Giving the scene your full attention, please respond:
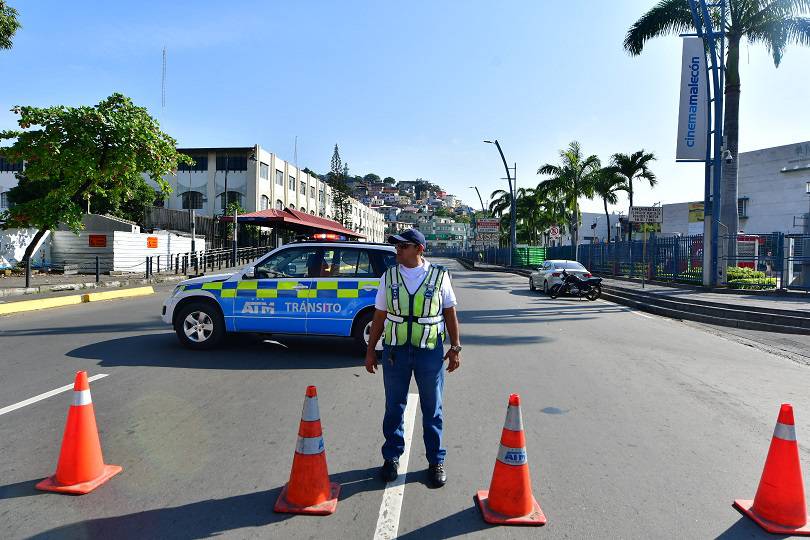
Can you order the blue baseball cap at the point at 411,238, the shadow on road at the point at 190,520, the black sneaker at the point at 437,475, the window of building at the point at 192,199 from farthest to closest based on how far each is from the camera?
the window of building at the point at 192,199 < the blue baseball cap at the point at 411,238 < the black sneaker at the point at 437,475 < the shadow on road at the point at 190,520

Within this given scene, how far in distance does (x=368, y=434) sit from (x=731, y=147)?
70.0ft

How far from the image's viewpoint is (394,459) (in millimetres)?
3920

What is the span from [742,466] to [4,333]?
442 inches

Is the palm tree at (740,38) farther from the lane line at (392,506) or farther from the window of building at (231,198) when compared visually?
the window of building at (231,198)

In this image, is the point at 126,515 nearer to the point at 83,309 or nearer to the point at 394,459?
the point at 394,459

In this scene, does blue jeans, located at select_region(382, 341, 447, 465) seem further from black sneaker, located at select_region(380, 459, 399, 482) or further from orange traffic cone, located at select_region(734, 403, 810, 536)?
orange traffic cone, located at select_region(734, 403, 810, 536)

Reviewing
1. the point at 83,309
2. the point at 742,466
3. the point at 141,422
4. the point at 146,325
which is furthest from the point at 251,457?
the point at 83,309

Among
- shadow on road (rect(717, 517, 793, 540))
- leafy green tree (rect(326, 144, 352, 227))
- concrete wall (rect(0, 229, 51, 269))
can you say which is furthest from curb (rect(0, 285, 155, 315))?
leafy green tree (rect(326, 144, 352, 227))

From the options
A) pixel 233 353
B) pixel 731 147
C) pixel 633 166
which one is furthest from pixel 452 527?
pixel 633 166

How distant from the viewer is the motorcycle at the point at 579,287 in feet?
62.2

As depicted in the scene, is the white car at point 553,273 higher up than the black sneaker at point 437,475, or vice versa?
the white car at point 553,273

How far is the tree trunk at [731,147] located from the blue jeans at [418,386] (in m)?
19.7

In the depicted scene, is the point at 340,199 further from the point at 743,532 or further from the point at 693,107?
the point at 743,532

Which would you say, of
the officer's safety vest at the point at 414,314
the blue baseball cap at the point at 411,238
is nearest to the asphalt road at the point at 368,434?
the officer's safety vest at the point at 414,314
